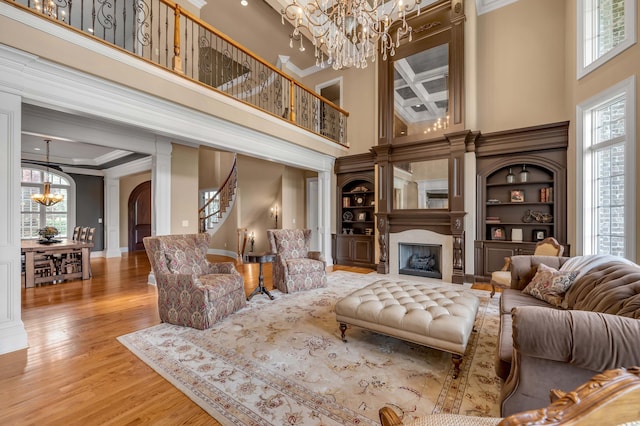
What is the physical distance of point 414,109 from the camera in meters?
6.11

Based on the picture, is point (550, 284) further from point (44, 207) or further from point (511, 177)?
point (44, 207)

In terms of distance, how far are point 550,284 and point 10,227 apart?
5109 millimetres

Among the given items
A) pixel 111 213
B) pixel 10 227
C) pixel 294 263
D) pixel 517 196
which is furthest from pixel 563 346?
pixel 111 213

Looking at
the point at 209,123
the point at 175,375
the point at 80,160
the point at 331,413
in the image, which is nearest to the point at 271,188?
the point at 209,123

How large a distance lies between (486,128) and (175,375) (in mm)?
6296

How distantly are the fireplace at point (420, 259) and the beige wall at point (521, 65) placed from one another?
2.70 m

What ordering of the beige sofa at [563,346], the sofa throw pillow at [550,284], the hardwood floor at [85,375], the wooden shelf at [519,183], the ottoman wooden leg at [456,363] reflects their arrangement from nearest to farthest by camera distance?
the beige sofa at [563,346], the hardwood floor at [85,375], the ottoman wooden leg at [456,363], the sofa throw pillow at [550,284], the wooden shelf at [519,183]

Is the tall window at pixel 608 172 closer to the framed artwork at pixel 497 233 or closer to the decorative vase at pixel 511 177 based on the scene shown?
the decorative vase at pixel 511 177

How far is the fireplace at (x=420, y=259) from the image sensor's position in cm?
600

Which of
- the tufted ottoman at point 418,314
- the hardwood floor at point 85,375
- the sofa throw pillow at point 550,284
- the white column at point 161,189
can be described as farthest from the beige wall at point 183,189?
the sofa throw pillow at point 550,284

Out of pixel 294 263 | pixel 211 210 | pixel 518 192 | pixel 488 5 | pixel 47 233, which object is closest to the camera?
pixel 294 263

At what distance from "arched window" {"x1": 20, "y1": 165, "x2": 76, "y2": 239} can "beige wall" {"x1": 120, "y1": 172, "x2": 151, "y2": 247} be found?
4.12 feet

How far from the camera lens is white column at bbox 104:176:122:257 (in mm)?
8328

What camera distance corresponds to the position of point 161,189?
5.14m
